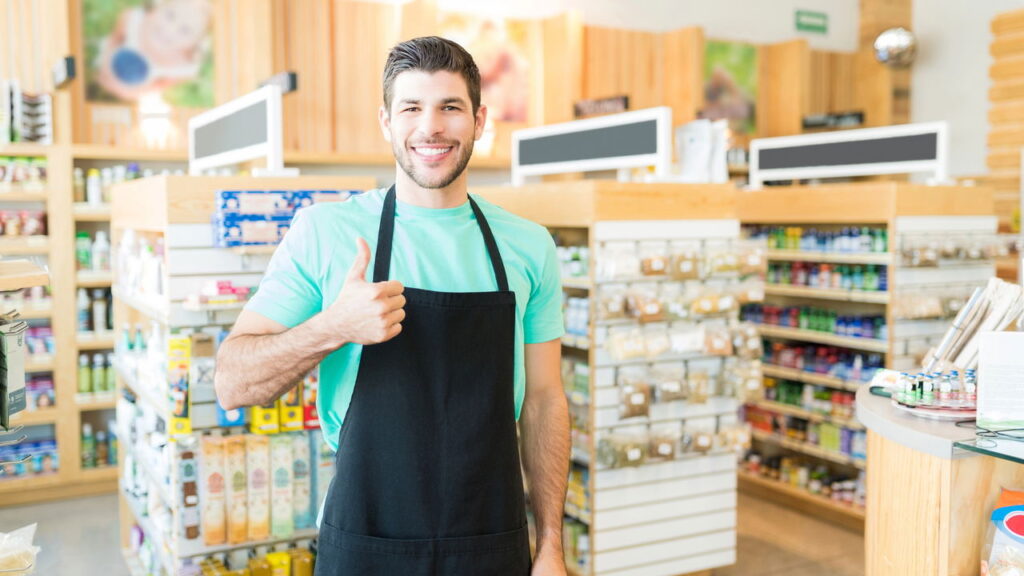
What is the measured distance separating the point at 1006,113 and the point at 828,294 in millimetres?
4376

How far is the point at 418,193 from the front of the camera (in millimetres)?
2045

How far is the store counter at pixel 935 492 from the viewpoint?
7.86ft

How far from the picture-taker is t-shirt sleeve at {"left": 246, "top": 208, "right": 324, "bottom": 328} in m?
1.93

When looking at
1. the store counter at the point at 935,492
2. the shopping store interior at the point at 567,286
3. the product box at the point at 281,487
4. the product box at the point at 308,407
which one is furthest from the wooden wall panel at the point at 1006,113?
the product box at the point at 281,487

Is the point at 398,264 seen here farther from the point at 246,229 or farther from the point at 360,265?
the point at 246,229

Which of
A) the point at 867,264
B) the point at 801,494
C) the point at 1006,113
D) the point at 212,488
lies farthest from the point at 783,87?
the point at 212,488

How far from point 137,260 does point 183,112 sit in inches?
114

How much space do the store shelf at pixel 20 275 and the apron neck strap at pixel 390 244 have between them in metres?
0.86

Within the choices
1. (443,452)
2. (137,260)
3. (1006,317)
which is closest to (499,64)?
(137,260)

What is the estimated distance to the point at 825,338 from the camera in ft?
20.0

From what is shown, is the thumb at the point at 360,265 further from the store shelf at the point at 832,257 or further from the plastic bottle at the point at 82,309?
the plastic bottle at the point at 82,309

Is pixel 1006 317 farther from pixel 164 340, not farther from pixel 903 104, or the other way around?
pixel 903 104

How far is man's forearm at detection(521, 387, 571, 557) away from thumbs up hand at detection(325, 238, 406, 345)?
58 cm

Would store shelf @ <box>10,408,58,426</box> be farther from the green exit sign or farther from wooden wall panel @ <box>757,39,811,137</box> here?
the green exit sign
